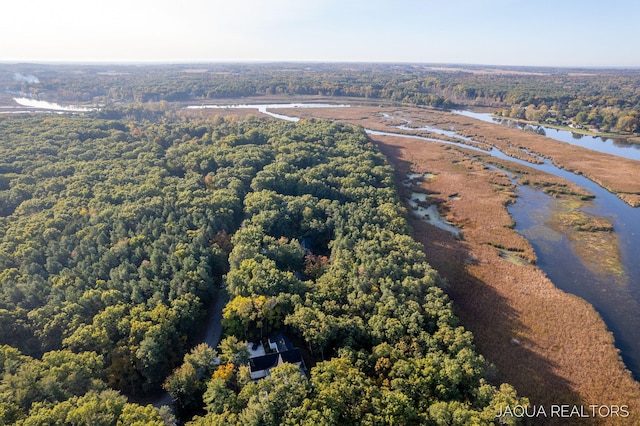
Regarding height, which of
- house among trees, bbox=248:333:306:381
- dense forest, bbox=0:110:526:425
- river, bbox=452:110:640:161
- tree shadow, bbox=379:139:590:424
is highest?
river, bbox=452:110:640:161

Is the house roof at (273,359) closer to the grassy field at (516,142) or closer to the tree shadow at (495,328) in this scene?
the tree shadow at (495,328)

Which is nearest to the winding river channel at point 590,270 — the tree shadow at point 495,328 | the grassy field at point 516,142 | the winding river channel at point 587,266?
the winding river channel at point 587,266

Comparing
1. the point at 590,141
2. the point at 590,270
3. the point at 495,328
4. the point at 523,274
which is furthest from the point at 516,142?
the point at 495,328

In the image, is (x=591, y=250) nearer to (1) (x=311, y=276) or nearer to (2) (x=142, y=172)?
(1) (x=311, y=276)

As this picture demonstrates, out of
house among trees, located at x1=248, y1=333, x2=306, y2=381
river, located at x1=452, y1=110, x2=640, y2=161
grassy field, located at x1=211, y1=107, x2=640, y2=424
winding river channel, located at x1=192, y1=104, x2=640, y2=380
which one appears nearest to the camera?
house among trees, located at x1=248, y1=333, x2=306, y2=381

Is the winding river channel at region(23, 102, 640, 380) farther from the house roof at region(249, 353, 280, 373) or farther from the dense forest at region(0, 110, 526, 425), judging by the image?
the house roof at region(249, 353, 280, 373)

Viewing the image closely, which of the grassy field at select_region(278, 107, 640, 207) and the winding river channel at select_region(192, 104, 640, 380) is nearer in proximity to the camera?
the winding river channel at select_region(192, 104, 640, 380)

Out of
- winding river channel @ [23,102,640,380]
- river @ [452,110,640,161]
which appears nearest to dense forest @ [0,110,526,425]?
winding river channel @ [23,102,640,380]
